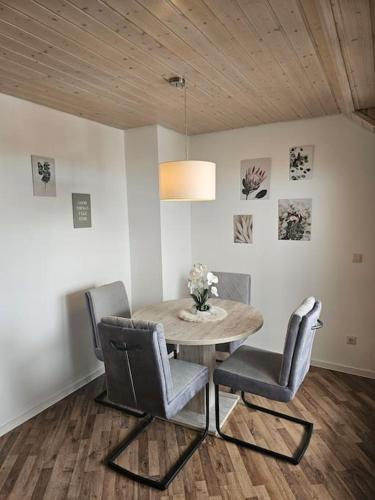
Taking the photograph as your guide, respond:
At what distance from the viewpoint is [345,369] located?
132 inches

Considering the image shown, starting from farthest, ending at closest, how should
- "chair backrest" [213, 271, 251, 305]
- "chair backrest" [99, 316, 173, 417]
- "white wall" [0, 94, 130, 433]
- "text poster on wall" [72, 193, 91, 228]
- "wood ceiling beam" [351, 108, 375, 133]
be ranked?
1. "chair backrest" [213, 271, 251, 305]
2. "text poster on wall" [72, 193, 91, 228]
3. "wood ceiling beam" [351, 108, 375, 133]
4. "white wall" [0, 94, 130, 433]
5. "chair backrest" [99, 316, 173, 417]

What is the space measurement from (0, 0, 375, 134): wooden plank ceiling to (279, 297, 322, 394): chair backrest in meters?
1.50

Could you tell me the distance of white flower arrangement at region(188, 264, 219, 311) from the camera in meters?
2.62

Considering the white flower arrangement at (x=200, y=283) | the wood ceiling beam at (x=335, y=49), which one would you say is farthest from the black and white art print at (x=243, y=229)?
the wood ceiling beam at (x=335, y=49)

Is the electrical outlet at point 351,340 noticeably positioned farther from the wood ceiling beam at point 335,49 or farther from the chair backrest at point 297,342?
the wood ceiling beam at point 335,49

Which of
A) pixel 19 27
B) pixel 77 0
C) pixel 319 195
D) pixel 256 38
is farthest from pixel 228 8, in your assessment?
pixel 319 195

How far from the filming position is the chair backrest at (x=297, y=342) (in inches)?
80.0

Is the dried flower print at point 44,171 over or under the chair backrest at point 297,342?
over

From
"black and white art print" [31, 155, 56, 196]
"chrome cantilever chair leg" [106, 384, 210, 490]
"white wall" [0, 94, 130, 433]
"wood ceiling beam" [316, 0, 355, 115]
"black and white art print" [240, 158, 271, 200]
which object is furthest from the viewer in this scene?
"black and white art print" [240, 158, 271, 200]

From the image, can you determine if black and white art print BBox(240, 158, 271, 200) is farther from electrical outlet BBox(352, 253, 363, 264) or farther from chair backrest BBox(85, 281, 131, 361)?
chair backrest BBox(85, 281, 131, 361)

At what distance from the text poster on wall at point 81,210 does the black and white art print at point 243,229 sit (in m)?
1.59

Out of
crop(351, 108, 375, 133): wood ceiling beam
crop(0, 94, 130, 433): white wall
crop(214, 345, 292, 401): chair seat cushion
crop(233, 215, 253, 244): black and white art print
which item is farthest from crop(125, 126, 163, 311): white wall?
crop(351, 108, 375, 133): wood ceiling beam

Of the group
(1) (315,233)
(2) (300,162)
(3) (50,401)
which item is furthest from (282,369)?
(2) (300,162)

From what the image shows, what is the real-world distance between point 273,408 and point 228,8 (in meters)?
2.76
